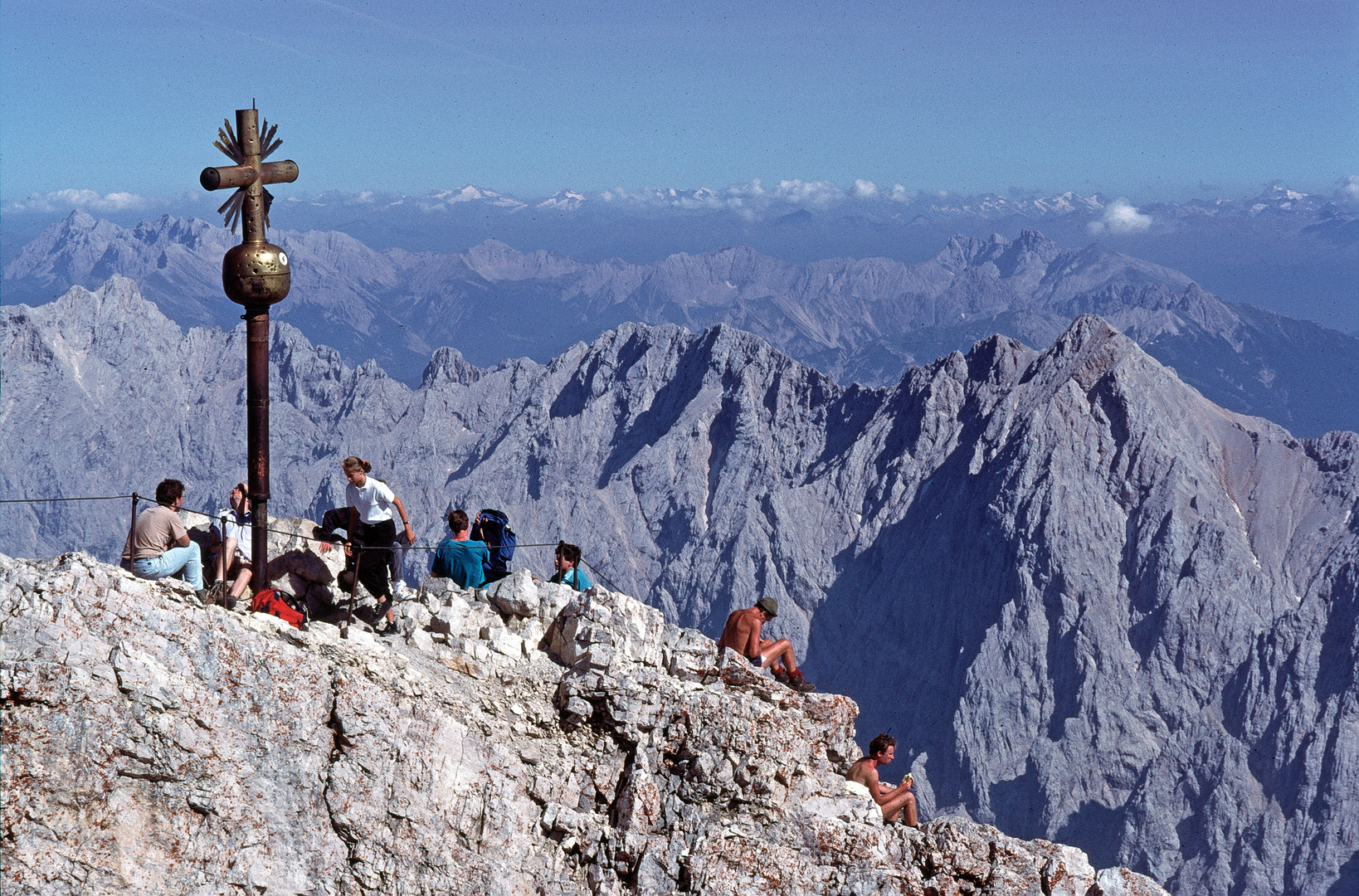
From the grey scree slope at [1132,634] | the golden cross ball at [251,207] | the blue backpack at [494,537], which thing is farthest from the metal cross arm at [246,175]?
the grey scree slope at [1132,634]

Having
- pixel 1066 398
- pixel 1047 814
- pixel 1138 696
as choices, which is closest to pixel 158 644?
pixel 1047 814

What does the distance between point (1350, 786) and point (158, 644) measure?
140 m

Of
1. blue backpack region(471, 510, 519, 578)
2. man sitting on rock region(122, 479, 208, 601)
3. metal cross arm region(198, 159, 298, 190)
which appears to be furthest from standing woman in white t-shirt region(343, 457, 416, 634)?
metal cross arm region(198, 159, 298, 190)

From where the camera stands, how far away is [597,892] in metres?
13.8

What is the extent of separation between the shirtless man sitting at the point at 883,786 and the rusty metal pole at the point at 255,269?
31.5ft

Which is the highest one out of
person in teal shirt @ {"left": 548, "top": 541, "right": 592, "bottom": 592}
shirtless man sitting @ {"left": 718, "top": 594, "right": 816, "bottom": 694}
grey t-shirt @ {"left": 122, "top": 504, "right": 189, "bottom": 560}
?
grey t-shirt @ {"left": 122, "top": 504, "right": 189, "bottom": 560}

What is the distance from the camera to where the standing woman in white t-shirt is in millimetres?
17516

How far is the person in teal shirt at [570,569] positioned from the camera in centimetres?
1864

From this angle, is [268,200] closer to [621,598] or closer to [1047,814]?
[621,598]

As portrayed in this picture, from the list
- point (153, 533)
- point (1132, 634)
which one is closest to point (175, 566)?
point (153, 533)

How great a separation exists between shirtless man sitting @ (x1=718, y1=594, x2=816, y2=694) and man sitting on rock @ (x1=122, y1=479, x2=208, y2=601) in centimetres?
817

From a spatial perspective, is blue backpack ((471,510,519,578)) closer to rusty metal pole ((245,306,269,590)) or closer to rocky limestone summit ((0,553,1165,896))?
rocky limestone summit ((0,553,1165,896))

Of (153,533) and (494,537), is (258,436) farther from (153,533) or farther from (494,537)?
(494,537)

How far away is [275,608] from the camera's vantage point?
14703mm
